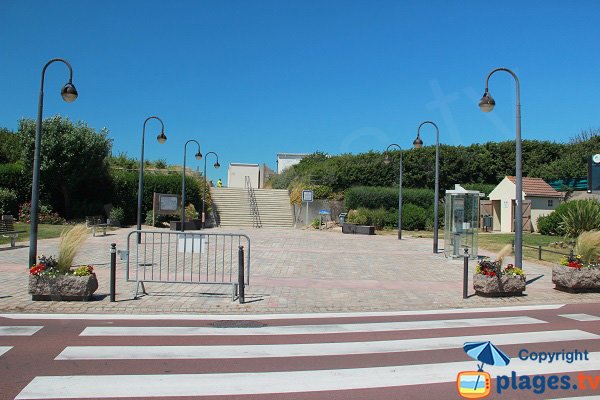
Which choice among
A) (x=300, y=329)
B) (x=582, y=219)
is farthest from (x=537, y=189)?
(x=300, y=329)

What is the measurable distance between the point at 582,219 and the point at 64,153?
1127 inches

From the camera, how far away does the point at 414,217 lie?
35094 millimetres

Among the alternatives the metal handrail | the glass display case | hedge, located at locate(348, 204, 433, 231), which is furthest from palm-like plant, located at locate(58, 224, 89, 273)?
the metal handrail

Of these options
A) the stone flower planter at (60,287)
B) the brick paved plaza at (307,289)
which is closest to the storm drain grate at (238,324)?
the brick paved plaza at (307,289)

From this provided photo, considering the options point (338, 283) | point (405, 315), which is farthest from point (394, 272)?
point (405, 315)

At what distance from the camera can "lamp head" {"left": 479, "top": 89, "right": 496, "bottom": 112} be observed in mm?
13438

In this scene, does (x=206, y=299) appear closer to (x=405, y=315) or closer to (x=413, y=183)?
(x=405, y=315)

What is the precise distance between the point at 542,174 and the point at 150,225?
106 ft

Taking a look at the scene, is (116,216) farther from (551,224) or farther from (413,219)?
(551,224)

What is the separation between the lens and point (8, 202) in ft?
102

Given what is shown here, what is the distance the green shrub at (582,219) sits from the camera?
20.4 meters

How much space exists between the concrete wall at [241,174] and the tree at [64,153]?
2454 cm

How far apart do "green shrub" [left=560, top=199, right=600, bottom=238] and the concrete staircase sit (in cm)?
2181

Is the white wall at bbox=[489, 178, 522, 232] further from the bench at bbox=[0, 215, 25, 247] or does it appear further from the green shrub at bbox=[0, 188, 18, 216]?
the green shrub at bbox=[0, 188, 18, 216]
